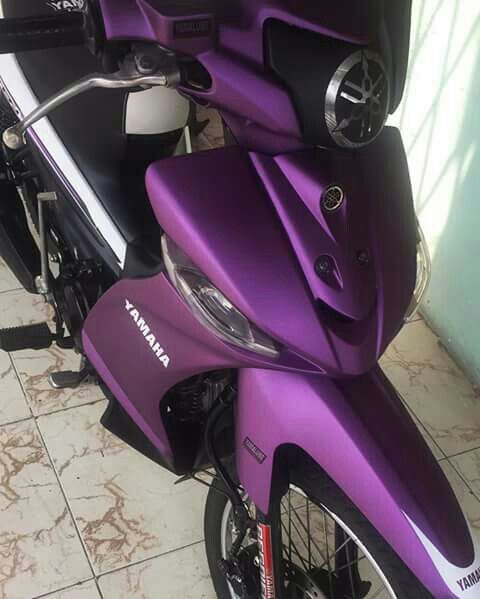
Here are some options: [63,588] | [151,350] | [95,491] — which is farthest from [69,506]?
[151,350]

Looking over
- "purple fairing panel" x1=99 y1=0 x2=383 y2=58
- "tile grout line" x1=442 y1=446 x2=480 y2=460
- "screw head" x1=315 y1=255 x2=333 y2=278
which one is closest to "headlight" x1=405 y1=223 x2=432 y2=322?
"screw head" x1=315 y1=255 x2=333 y2=278

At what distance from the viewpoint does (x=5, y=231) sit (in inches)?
53.9

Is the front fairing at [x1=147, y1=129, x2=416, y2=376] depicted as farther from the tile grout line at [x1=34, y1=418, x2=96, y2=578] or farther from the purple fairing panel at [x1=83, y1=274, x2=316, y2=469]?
the tile grout line at [x1=34, y1=418, x2=96, y2=578]

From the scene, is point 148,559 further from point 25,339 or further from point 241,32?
point 241,32

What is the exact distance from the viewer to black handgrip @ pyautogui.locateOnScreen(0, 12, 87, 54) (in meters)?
0.73

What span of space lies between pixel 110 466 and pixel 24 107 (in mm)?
691

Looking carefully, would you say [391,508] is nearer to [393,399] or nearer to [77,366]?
[393,399]

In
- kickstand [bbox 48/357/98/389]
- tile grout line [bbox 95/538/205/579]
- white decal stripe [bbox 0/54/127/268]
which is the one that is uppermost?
white decal stripe [bbox 0/54/127/268]

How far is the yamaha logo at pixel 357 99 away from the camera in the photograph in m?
0.69

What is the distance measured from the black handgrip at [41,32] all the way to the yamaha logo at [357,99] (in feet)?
0.87

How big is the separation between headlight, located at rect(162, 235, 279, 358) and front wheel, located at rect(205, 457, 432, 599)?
0.19 metres

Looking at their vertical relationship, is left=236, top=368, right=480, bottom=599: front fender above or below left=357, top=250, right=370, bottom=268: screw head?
below

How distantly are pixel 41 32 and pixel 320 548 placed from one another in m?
0.79

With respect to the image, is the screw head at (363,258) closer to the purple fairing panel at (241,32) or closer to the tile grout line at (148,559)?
the purple fairing panel at (241,32)
